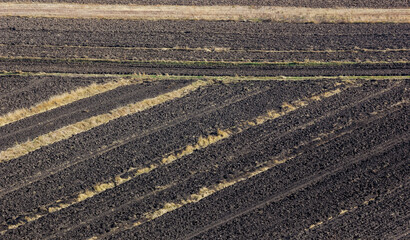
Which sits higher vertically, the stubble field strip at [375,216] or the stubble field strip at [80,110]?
the stubble field strip at [80,110]

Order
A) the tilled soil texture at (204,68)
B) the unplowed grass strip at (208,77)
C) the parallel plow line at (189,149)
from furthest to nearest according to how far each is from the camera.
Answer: the tilled soil texture at (204,68), the unplowed grass strip at (208,77), the parallel plow line at (189,149)

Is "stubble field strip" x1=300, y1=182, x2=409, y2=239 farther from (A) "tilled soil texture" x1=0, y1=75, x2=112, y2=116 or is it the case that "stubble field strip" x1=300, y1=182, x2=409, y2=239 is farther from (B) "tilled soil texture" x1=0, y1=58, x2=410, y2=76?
(A) "tilled soil texture" x1=0, y1=75, x2=112, y2=116

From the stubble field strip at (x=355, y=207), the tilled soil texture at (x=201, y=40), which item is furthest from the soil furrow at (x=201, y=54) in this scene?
the stubble field strip at (x=355, y=207)

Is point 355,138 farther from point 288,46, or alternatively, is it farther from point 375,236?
point 288,46

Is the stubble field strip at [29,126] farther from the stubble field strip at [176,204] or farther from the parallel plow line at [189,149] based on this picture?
the stubble field strip at [176,204]

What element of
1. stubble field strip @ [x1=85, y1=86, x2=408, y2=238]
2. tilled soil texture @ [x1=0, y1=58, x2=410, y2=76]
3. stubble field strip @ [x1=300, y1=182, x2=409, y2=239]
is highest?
tilled soil texture @ [x1=0, y1=58, x2=410, y2=76]

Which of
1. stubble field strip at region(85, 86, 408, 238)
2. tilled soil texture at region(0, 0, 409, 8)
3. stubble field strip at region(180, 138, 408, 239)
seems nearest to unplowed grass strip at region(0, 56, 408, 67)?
tilled soil texture at region(0, 0, 409, 8)
